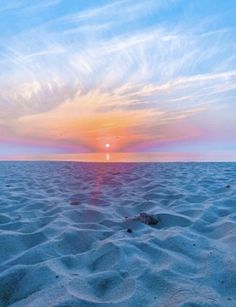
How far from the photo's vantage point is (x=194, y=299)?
7.02 ft

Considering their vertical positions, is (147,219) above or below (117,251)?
above

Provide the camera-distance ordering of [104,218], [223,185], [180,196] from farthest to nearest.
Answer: [223,185] < [180,196] < [104,218]

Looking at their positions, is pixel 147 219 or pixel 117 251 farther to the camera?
pixel 147 219

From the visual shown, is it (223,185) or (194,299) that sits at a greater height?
(223,185)

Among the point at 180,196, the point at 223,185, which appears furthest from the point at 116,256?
the point at 223,185

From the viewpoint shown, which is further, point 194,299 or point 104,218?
point 104,218

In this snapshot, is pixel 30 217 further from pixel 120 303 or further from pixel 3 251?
pixel 120 303

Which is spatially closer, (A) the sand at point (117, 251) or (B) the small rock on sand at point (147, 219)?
(A) the sand at point (117, 251)

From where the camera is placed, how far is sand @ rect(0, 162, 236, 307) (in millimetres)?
2268

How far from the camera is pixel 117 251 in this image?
10.0ft

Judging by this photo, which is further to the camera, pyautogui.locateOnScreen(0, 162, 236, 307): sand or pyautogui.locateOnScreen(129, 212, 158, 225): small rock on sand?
pyautogui.locateOnScreen(129, 212, 158, 225): small rock on sand

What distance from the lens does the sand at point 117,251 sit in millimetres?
2268

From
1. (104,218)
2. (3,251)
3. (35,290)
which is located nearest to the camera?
→ (35,290)

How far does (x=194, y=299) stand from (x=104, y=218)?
2.34m
